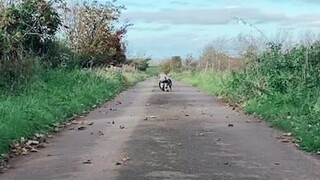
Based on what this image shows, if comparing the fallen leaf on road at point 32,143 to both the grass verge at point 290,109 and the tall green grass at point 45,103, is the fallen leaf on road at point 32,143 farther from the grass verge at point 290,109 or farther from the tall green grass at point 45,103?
the grass verge at point 290,109

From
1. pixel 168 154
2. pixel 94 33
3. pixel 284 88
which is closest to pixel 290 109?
pixel 284 88

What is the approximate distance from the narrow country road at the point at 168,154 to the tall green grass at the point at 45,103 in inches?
28.5

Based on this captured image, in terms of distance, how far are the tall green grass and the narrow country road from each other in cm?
72

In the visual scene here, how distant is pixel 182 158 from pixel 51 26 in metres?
20.2

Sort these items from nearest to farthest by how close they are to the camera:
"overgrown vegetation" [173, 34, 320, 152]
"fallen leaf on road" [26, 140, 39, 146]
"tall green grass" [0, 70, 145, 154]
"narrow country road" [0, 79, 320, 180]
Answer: "narrow country road" [0, 79, 320, 180] < "fallen leaf on road" [26, 140, 39, 146] < "tall green grass" [0, 70, 145, 154] < "overgrown vegetation" [173, 34, 320, 152]

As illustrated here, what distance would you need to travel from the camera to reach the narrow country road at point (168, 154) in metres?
8.92

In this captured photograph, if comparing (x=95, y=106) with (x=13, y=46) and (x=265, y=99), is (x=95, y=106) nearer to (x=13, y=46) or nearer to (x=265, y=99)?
(x=13, y=46)

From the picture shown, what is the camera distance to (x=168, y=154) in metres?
10.6

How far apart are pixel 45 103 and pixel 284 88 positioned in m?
7.66

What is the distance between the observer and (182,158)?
10172 millimetres

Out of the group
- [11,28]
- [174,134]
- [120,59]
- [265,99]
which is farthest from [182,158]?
[120,59]

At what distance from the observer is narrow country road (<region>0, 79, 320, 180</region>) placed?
892 cm

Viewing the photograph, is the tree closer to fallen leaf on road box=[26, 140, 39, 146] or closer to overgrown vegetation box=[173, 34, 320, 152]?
overgrown vegetation box=[173, 34, 320, 152]

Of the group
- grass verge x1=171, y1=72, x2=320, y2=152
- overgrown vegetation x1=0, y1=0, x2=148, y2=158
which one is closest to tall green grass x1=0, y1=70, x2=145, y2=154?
overgrown vegetation x1=0, y1=0, x2=148, y2=158
